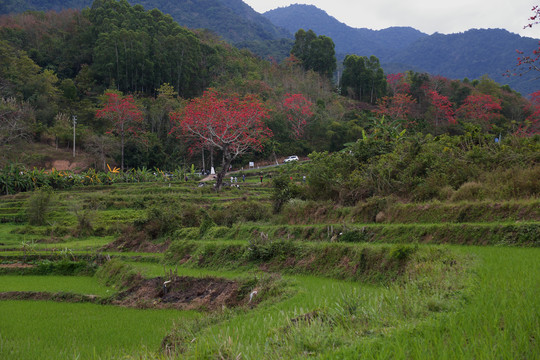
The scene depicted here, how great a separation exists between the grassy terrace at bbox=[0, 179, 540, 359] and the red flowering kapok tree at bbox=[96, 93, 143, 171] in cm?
1952

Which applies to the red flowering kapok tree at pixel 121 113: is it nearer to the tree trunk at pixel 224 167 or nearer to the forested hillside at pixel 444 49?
the tree trunk at pixel 224 167

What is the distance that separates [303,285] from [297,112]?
3880 centimetres

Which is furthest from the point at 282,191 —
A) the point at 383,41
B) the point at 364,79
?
the point at 383,41

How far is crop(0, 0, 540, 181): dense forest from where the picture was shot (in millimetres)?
40562

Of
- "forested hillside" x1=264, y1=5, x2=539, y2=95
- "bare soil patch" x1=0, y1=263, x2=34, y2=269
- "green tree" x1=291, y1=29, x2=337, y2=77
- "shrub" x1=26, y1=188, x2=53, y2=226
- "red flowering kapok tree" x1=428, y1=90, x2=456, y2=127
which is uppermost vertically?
"forested hillside" x1=264, y1=5, x2=539, y2=95

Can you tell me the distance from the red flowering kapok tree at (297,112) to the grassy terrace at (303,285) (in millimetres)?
28007

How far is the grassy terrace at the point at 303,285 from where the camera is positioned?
304cm

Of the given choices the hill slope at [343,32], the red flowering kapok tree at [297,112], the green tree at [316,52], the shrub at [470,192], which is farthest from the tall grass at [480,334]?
the hill slope at [343,32]

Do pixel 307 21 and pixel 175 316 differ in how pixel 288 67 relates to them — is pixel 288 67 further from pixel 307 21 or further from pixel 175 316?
pixel 307 21

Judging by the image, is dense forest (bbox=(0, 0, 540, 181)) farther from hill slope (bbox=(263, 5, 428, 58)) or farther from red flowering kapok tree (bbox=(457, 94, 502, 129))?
hill slope (bbox=(263, 5, 428, 58))

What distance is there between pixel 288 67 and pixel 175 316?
58635 mm

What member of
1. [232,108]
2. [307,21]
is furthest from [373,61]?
[307,21]

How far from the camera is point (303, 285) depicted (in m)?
7.73

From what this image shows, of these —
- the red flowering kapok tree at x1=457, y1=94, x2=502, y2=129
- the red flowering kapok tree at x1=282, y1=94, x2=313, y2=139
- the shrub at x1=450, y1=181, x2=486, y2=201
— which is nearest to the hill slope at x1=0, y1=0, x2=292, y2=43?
the red flowering kapok tree at x1=282, y1=94, x2=313, y2=139
